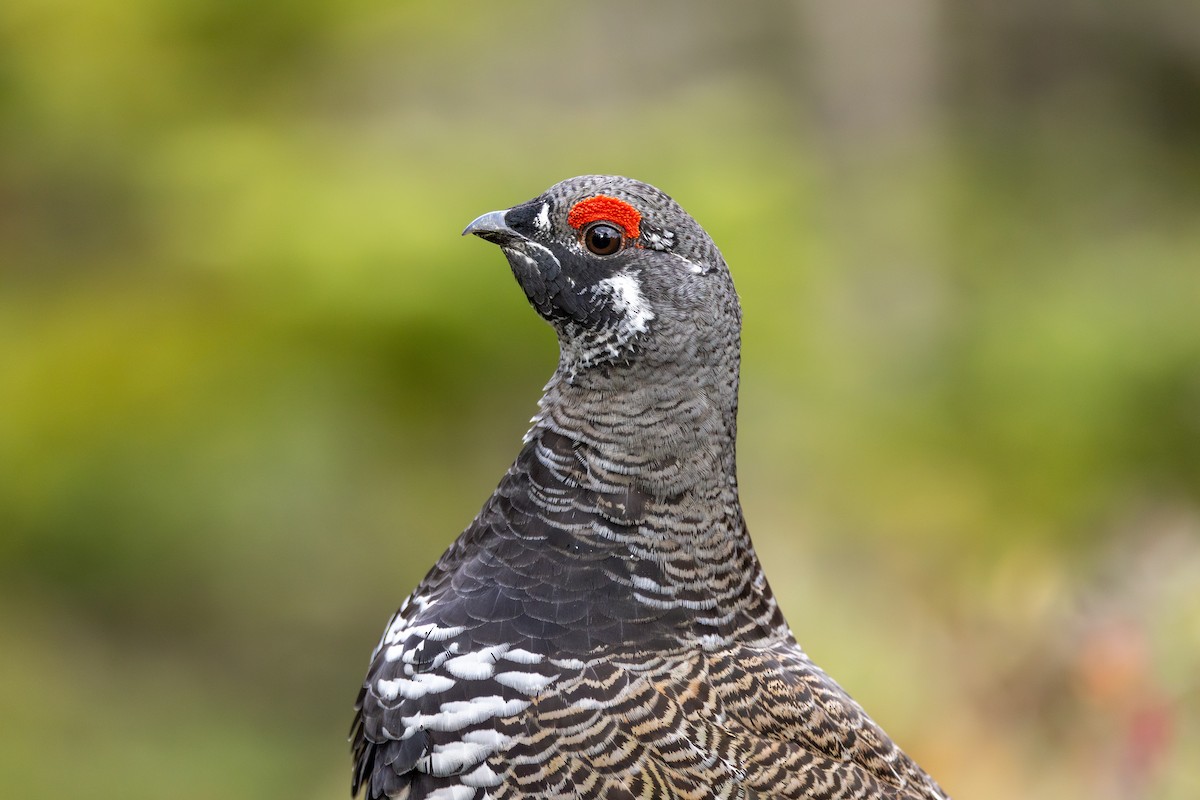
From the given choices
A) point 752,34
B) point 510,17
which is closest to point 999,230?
point 752,34

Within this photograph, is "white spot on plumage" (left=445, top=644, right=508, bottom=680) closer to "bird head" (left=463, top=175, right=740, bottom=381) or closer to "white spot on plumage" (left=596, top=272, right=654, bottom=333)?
"bird head" (left=463, top=175, right=740, bottom=381)

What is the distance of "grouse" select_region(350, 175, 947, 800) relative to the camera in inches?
115

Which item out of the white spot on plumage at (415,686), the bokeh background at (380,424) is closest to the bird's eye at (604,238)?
the white spot on plumage at (415,686)

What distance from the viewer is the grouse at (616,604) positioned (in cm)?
292

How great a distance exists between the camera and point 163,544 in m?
7.71

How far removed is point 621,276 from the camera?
3.30m

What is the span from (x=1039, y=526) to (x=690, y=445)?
695 cm

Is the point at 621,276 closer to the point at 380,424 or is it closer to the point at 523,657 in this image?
the point at 523,657

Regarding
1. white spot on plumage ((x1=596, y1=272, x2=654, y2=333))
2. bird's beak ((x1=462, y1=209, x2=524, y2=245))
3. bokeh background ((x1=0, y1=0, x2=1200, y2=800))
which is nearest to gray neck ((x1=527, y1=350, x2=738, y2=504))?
white spot on plumage ((x1=596, y1=272, x2=654, y2=333))

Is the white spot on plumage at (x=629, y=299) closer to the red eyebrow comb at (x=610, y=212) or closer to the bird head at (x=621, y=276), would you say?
the bird head at (x=621, y=276)

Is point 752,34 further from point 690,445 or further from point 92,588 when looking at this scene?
point 690,445

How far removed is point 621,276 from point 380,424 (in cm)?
479

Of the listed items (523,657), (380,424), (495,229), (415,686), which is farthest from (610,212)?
(380,424)

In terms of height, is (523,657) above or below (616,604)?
below
